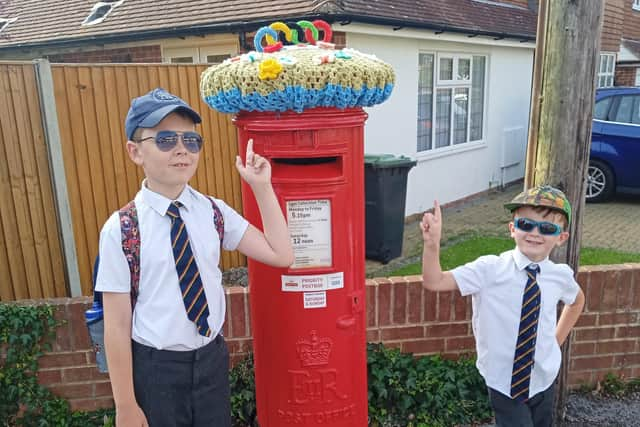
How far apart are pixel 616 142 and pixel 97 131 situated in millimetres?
7245

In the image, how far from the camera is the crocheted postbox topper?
1.97 metres

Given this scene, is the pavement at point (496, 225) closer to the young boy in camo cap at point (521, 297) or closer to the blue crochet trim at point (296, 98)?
the young boy in camo cap at point (521, 297)

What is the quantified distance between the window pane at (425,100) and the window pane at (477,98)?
1.40 m

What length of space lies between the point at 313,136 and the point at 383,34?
5431 mm

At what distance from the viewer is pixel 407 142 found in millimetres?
8117

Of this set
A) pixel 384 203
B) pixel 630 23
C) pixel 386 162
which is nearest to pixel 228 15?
pixel 386 162

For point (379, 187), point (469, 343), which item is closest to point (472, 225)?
point (379, 187)

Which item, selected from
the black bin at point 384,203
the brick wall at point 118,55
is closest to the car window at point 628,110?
the black bin at point 384,203

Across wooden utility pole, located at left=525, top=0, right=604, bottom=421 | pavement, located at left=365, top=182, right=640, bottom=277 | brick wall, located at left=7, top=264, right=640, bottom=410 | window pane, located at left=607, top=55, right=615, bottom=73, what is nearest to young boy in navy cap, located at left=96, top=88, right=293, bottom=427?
brick wall, located at left=7, top=264, right=640, bottom=410

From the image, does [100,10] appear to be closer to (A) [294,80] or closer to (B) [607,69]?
(A) [294,80]

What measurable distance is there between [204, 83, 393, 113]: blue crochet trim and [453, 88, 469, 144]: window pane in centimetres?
756

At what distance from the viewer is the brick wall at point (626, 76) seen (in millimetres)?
15016

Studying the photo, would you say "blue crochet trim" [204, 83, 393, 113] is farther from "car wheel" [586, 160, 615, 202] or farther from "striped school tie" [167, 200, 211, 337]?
"car wheel" [586, 160, 615, 202]

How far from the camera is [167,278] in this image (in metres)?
1.84
